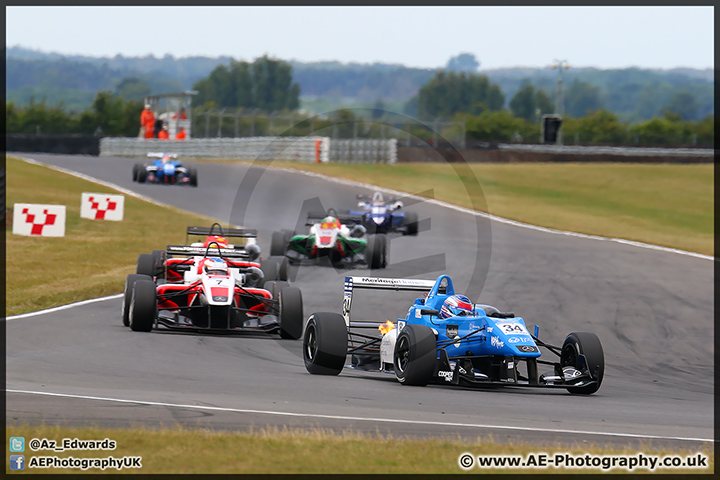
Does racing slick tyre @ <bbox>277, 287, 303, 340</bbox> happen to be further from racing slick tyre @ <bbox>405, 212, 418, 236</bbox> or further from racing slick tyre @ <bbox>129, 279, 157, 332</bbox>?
racing slick tyre @ <bbox>405, 212, 418, 236</bbox>

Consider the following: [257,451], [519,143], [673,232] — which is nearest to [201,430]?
[257,451]

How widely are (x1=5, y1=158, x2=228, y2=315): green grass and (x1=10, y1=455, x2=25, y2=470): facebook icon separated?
8.27 meters

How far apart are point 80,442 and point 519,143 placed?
195 feet

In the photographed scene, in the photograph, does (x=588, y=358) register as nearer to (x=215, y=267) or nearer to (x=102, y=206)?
(x=215, y=267)

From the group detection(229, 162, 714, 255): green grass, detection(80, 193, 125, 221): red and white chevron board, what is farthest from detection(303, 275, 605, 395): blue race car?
detection(229, 162, 714, 255): green grass

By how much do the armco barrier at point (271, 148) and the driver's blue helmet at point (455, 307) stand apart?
40.3 meters

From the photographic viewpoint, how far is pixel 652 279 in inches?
867

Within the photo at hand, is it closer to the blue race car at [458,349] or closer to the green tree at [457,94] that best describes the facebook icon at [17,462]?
the blue race car at [458,349]

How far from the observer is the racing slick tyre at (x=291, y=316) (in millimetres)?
13156

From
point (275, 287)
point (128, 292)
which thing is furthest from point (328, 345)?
point (128, 292)

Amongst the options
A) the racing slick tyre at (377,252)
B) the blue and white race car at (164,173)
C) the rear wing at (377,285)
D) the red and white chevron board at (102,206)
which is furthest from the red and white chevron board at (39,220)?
the blue and white race car at (164,173)

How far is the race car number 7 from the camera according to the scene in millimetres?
9898

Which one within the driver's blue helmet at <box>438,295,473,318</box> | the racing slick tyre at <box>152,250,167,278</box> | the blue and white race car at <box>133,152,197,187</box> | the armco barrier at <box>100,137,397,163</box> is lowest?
the driver's blue helmet at <box>438,295,473,318</box>

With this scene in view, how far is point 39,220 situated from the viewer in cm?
2384
